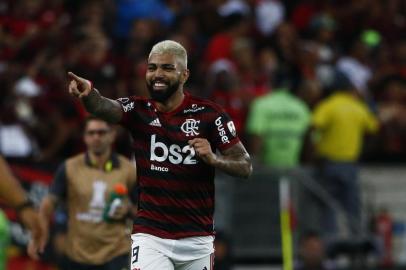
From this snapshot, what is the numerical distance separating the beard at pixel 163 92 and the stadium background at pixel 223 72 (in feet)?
22.2

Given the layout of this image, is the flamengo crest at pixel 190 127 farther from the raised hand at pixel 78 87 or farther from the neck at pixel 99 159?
the neck at pixel 99 159

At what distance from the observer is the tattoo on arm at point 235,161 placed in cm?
910

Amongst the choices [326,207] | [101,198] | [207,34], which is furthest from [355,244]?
[101,198]

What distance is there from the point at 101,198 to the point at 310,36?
937 centimetres

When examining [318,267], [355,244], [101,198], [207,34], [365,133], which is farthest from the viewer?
[207,34]

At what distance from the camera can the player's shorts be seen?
9.20 meters

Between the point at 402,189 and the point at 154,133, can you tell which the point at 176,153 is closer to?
the point at 154,133

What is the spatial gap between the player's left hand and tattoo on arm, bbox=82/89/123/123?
0.72 m

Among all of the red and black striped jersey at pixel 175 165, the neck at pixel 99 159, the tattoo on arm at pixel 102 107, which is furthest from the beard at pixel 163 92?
the neck at pixel 99 159

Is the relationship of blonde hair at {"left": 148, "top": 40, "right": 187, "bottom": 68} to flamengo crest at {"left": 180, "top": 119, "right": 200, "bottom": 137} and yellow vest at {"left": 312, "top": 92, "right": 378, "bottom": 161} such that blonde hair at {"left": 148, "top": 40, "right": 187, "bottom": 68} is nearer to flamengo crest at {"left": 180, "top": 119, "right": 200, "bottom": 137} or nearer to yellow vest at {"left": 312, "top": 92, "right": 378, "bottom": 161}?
flamengo crest at {"left": 180, "top": 119, "right": 200, "bottom": 137}

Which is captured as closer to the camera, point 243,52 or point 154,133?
point 154,133

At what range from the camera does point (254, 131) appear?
16.8 m

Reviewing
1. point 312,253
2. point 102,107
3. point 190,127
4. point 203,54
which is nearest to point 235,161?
point 190,127

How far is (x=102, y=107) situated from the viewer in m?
9.16
